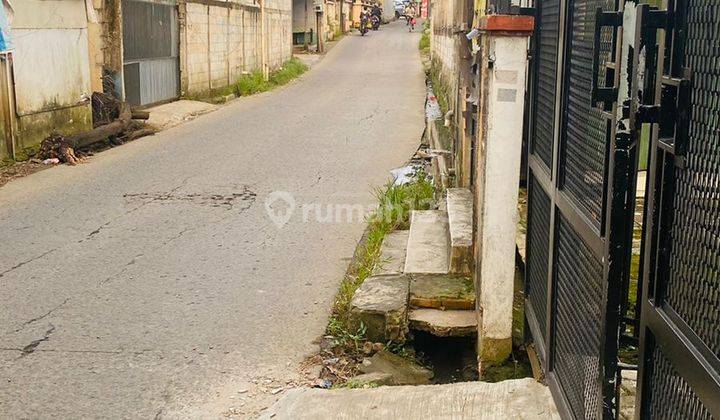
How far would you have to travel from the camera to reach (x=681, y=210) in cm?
195

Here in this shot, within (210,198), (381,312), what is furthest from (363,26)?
(381,312)

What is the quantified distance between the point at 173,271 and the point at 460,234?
8.13 feet

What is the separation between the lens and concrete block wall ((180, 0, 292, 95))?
20153 millimetres

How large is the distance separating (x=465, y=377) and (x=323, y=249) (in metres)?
2.89

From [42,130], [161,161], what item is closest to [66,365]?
[161,161]

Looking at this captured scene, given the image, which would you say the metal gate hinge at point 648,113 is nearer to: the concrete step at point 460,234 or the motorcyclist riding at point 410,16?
the concrete step at point 460,234

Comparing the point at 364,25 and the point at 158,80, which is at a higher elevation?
the point at 364,25

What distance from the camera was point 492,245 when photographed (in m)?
4.47

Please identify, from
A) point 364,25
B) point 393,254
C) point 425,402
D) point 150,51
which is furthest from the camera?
point 364,25

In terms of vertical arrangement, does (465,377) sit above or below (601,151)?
below

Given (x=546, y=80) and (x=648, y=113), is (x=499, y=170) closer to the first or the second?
(x=546, y=80)

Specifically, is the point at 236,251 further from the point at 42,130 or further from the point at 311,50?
the point at 311,50
